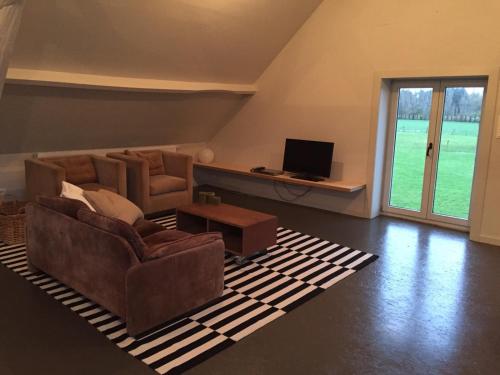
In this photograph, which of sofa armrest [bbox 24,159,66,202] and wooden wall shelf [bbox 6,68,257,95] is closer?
wooden wall shelf [bbox 6,68,257,95]

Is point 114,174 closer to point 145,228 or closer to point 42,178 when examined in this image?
point 42,178

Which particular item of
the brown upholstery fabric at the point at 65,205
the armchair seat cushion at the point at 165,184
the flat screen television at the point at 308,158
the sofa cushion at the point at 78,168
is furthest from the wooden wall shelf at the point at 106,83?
the brown upholstery fabric at the point at 65,205

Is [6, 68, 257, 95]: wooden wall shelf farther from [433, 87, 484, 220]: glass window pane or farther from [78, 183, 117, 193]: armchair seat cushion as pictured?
[433, 87, 484, 220]: glass window pane

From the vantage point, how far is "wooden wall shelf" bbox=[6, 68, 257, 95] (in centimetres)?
413

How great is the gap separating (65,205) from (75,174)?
2149 mm

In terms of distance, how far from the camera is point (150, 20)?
14.2ft

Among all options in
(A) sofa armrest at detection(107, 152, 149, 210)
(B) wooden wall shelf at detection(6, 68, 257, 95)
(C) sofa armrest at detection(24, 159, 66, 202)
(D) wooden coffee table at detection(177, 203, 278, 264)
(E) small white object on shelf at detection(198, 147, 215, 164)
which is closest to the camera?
(D) wooden coffee table at detection(177, 203, 278, 264)

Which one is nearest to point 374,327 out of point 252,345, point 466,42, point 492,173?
point 252,345

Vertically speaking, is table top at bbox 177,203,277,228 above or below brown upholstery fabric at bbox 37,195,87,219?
below

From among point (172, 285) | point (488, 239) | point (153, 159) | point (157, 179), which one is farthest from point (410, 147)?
point (172, 285)

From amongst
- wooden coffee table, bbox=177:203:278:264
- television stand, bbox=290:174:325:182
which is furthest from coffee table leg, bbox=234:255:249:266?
television stand, bbox=290:174:325:182

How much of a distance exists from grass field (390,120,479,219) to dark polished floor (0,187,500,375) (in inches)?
48.3

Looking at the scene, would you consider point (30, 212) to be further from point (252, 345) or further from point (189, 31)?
point (189, 31)

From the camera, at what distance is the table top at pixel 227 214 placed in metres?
3.95
